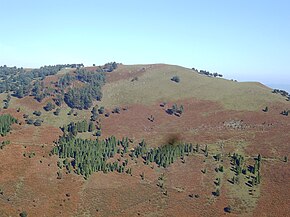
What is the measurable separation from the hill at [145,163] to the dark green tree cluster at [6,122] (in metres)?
0.70

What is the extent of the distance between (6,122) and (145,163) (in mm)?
70010

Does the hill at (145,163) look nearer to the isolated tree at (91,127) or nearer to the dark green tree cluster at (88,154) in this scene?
the dark green tree cluster at (88,154)

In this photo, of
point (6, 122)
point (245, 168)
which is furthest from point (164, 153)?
point (6, 122)

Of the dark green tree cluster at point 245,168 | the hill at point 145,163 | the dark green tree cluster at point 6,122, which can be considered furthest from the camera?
the dark green tree cluster at point 6,122

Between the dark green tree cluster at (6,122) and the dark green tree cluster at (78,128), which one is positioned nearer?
the dark green tree cluster at (6,122)

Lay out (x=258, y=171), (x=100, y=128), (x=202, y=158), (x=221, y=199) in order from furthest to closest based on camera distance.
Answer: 1. (x=100, y=128)
2. (x=202, y=158)
3. (x=258, y=171)
4. (x=221, y=199)

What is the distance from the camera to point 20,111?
195 metres

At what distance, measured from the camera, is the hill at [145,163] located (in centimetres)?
11356

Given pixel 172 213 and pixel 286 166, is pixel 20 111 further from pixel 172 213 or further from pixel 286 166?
pixel 286 166

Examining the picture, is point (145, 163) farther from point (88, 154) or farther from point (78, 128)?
point (78, 128)

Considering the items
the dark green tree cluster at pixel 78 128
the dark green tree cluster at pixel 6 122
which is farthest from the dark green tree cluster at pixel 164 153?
the dark green tree cluster at pixel 6 122

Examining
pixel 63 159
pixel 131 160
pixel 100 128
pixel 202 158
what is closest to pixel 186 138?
pixel 202 158

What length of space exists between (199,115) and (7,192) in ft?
377

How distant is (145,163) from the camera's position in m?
146
